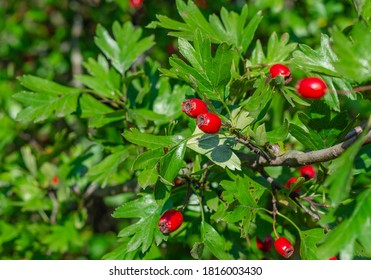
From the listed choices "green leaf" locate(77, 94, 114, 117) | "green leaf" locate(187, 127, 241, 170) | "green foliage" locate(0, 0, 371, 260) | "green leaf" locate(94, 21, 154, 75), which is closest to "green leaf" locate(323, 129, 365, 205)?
"green foliage" locate(0, 0, 371, 260)

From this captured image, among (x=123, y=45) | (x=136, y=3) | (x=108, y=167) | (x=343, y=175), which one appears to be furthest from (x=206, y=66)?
(x=136, y=3)

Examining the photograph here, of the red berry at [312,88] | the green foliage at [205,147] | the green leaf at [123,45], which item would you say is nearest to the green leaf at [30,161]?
the green foliage at [205,147]

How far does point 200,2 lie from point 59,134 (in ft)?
3.20

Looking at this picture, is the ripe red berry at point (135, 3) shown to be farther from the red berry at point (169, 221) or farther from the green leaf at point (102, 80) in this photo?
the red berry at point (169, 221)

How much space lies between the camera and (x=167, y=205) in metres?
1.51

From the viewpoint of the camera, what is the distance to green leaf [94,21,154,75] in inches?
75.4

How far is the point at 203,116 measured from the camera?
1.15 metres

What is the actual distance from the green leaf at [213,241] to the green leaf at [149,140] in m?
0.26

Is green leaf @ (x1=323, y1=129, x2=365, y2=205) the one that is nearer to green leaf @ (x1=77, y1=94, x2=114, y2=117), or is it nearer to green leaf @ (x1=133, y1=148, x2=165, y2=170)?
green leaf @ (x1=133, y1=148, x2=165, y2=170)

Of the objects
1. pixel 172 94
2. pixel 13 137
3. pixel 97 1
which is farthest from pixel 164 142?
pixel 97 1

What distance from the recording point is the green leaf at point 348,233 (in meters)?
0.99

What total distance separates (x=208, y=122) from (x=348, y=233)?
372 mm

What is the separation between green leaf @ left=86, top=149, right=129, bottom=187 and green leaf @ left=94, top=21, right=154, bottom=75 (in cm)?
34

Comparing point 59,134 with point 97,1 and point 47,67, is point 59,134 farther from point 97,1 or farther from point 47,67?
point 47,67
